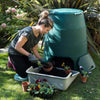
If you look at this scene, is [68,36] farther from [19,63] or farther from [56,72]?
[19,63]

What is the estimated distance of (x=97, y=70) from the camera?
2.95 metres

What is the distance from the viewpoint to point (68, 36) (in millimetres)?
2635

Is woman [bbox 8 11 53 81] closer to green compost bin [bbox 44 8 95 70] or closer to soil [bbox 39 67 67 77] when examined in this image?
soil [bbox 39 67 67 77]

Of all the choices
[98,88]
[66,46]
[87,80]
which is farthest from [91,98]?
[66,46]

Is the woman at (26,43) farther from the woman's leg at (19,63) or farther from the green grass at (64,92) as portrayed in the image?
the green grass at (64,92)

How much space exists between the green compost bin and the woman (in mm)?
355

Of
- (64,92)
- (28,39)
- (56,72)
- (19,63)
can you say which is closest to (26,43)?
(28,39)

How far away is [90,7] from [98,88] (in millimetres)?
1820

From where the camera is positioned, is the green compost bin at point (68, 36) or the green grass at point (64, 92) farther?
the green compost bin at point (68, 36)

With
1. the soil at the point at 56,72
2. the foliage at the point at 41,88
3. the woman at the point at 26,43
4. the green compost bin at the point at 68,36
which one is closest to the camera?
the foliage at the point at 41,88

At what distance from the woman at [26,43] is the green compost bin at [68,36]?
0.36 metres

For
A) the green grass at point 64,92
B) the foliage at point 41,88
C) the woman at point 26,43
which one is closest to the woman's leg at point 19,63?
the woman at point 26,43

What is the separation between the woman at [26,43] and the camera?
217 centimetres

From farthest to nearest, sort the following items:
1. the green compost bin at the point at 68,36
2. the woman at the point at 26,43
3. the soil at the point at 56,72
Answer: the green compost bin at the point at 68,36 → the soil at the point at 56,72 → the woman at the point at 26,43
